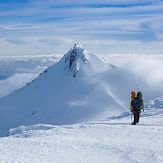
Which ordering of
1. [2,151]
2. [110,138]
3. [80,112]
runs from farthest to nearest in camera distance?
[80,112], [110,138], [2,151]

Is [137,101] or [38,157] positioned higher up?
[137,101]

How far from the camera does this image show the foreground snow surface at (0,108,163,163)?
1953 centimetres

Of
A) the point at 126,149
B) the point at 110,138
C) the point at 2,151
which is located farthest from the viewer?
the point at 110,138

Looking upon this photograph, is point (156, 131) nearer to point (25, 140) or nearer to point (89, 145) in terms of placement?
point (89, 145)

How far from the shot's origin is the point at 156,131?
26.1 m

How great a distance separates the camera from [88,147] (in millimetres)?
21438

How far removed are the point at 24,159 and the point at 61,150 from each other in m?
2.42

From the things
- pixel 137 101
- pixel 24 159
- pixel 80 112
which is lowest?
pixel 24 159

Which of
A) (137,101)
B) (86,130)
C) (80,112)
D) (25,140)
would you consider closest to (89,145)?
(25,140)

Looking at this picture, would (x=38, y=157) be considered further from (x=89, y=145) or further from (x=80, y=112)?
(x=80, y=112)

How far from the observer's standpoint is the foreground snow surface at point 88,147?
1953 cm

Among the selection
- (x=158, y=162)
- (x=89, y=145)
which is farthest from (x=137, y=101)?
(x=158, y=162)

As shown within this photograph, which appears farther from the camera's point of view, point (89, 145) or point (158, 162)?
point (89, 145)

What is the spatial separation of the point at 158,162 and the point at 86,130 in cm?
795
